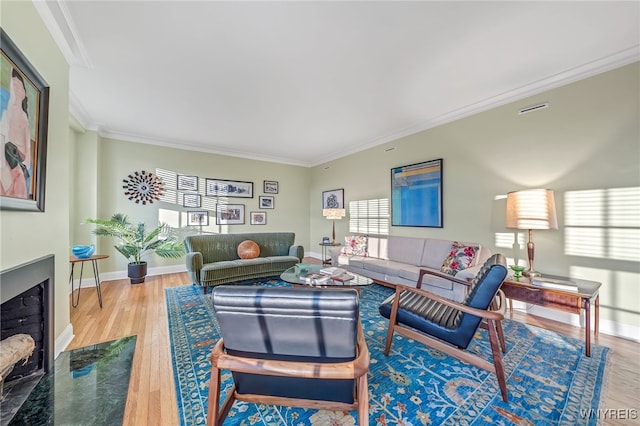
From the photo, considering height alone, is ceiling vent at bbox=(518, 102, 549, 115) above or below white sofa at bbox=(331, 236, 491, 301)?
above

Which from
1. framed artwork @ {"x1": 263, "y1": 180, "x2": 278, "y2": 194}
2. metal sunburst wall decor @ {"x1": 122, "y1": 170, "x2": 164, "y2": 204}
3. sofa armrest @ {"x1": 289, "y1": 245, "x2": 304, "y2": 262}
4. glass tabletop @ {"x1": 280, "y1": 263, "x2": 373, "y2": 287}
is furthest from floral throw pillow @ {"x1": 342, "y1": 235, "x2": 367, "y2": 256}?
metal sunburst wall decor @ {"x1": 122, "y1": 170, "x2": 164, "y2": 204}

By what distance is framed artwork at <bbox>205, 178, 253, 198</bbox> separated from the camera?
17.6ft

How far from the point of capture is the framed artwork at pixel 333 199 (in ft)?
19.0

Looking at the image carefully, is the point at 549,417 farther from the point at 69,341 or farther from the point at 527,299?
the point at 69,341

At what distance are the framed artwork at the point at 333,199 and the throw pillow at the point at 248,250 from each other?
7.62ft

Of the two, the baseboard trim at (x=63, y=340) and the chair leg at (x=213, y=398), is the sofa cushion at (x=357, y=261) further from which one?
the baseboard trim at (x=63, y=340)

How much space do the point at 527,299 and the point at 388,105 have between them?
2.80 metres

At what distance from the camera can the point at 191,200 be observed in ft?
16.8

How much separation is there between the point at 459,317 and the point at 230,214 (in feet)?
16.5

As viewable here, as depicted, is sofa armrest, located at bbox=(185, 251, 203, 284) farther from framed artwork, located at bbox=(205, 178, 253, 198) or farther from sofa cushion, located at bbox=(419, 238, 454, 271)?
sofa cushion, located at bbox=(419, 238, 454, 271)

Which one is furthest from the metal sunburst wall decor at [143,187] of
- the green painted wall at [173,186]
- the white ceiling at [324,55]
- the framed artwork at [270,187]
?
the framed artwork at [270,187]

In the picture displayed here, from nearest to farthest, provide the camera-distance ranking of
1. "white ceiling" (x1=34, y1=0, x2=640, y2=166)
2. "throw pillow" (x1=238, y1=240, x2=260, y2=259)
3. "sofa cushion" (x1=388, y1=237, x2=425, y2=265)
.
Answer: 1. "white ceiling" (x1=34, y1=0, x2=640, y2=166)
2. "sofa cushion" (x1=388, y1=237, x2=425, y2=265)
3. "throw pillow" (x1=238, y1=240, x2=260, y2=259)

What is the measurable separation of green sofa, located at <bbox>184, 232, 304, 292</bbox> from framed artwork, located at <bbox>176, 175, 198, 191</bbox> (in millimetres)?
1524

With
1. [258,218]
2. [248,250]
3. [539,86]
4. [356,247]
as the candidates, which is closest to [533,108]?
[539,86]
